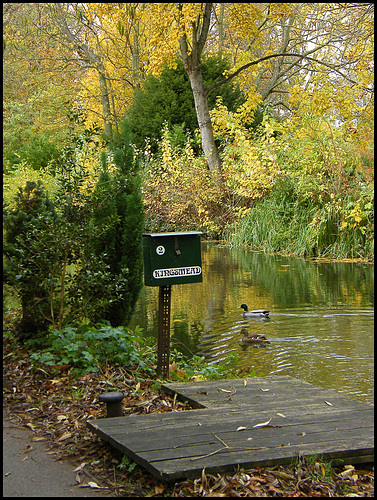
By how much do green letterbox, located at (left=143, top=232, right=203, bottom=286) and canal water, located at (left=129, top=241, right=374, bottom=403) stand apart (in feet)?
5.94

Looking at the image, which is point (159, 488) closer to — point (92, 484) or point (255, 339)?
point (92, 484)

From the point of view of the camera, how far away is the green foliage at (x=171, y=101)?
23.5 m

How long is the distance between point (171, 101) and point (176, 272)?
63.4ft

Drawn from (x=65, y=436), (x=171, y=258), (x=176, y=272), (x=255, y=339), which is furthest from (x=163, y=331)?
(x=255, y=339)

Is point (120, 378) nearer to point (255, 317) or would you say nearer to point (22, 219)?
point (22, 219)

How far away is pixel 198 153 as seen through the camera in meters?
23.7

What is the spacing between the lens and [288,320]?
909cm

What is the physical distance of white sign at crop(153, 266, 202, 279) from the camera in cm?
522

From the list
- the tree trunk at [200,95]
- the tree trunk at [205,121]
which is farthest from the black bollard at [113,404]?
the tree trunk at [205,121]

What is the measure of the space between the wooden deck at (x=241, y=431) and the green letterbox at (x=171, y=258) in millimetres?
978

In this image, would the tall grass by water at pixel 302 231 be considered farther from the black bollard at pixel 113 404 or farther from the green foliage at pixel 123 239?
the black bollard at pixel 113 404

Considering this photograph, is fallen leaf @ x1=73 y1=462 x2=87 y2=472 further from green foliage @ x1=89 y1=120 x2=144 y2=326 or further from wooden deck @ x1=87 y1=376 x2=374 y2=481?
green foliage @ x1=89 y1=120 x2=144 y2=326

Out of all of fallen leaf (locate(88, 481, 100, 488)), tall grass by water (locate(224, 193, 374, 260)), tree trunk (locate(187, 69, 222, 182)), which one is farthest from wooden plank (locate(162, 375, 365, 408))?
tree trunk (locate(187, 69, 222, 182))

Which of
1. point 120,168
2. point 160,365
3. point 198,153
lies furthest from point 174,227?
point 160,365
